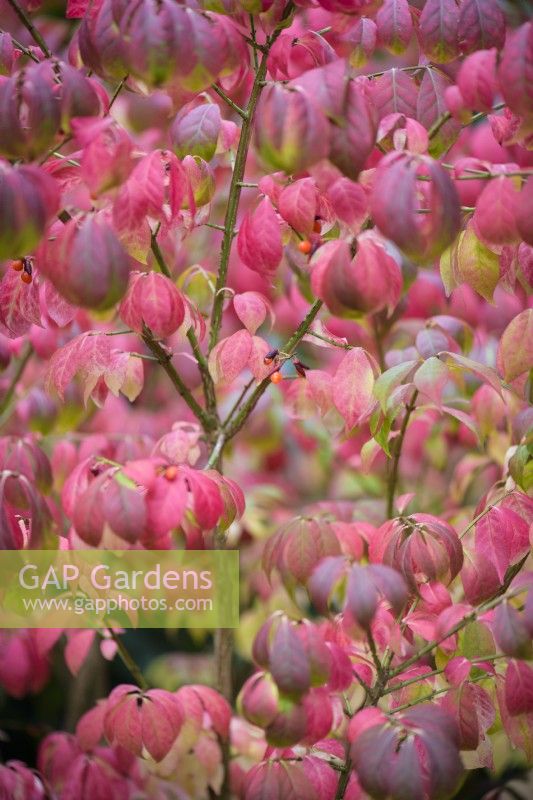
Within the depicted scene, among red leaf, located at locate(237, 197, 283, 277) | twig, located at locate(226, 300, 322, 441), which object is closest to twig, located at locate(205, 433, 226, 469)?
twig, located at locate(226, 300, 322, 441)

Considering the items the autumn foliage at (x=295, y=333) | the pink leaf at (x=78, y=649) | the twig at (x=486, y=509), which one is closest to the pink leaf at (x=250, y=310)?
the autumn foliage at (x=295, y=333)

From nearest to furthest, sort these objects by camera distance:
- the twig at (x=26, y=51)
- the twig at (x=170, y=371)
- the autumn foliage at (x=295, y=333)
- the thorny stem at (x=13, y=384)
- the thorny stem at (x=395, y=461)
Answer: the autumn foliage at (x=295, y=333) → the twig at (x=26, y=51) → the twig at (x=170, y=371) → the thorny stem at (x=395, y=461) → the thorny stem at (x=13, y=384)

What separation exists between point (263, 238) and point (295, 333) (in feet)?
0.53

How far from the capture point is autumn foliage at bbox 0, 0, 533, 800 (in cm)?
87

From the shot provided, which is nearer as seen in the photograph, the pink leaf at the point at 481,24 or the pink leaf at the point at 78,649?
the pink leaf at the point at 481,24

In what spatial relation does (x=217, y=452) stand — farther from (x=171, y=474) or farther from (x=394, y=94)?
(x=394, y=94)

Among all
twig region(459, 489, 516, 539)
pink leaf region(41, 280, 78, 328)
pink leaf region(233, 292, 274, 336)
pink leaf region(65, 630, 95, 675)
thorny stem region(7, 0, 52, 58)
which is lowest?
pink leaf region(65, 630, 95, 675)

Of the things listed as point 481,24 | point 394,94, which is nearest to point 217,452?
point 394,94

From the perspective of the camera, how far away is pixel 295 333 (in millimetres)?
1188

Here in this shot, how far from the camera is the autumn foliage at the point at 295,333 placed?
0.87 metres

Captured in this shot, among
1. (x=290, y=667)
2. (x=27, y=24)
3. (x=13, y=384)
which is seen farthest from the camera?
(x=13, y=384)

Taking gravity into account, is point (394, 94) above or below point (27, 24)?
below

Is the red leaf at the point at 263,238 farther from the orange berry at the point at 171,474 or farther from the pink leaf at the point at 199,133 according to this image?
the orange berry at the point at 171,474

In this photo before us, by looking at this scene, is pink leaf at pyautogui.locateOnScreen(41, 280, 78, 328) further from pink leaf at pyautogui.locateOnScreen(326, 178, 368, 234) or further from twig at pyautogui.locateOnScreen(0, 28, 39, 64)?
pink leaf at pyautogui.locateOnScreen(326, 178, 368, 234)
